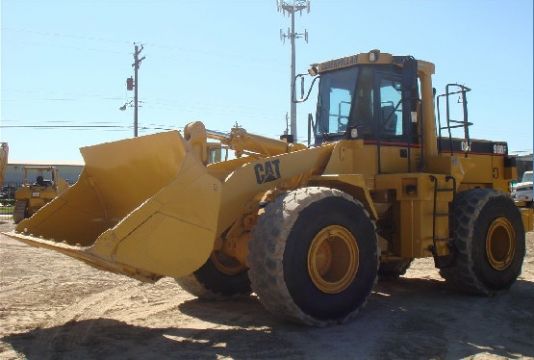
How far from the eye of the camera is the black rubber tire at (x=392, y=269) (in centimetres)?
868

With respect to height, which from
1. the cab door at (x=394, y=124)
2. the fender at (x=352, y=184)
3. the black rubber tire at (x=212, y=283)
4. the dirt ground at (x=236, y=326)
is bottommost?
the dirt ground at (x=236, y=326)

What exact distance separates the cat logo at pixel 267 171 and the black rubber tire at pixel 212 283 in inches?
55.4

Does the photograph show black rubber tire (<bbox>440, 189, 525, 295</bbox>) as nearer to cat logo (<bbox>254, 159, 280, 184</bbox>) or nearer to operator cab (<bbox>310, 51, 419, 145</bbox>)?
operator cab (<bbox>310, 51, 419, 145</bbox>)

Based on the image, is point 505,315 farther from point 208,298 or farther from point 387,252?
point 208,298

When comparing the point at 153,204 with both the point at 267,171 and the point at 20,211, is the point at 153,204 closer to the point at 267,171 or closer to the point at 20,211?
the point at 267,171

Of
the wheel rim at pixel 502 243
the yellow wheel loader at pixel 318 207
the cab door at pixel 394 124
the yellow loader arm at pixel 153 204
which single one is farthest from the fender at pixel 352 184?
the wheel rim at pixel 502 243

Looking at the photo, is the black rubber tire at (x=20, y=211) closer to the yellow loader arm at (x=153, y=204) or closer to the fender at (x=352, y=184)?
the yellow loader arm at (x=153, y=204)

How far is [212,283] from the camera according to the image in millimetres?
7270

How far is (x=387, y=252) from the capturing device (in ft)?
23.7

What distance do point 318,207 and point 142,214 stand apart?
170 centimetres

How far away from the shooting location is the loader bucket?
5121mm

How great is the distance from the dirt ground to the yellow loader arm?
0.74m

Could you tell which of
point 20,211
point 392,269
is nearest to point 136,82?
point 20,211

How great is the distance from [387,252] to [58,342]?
3863 millimetres
